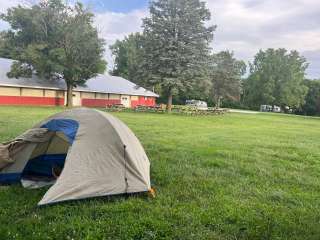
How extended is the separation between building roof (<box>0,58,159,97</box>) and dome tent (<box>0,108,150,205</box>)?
1094 inches

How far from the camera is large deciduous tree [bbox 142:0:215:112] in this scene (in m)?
30.0

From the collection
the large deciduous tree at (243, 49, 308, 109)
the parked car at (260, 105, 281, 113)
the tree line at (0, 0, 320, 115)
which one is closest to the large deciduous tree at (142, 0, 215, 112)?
the tree line at (0, 0, 320, 115)

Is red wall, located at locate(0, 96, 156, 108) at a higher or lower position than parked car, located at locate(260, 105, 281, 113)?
higher

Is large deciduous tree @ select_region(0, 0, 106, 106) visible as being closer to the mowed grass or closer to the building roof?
the building roof

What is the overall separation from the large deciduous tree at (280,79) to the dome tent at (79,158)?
177 feet

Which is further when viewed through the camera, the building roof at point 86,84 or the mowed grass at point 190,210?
the building roof at point 86,84

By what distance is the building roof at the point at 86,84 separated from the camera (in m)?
33.2

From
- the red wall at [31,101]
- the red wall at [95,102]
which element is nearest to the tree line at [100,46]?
the red wall at [31,101]

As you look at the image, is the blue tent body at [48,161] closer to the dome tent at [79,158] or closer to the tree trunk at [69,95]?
the dome tent at [79,158]

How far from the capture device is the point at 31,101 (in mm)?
34656

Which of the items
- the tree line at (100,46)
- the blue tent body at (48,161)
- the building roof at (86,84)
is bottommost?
the blue tent body at (48,161)

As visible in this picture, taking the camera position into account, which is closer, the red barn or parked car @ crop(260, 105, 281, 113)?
the red barn

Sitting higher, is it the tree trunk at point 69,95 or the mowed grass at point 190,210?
the tree trunk at point 69,95

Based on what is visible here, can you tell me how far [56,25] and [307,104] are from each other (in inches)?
1743
